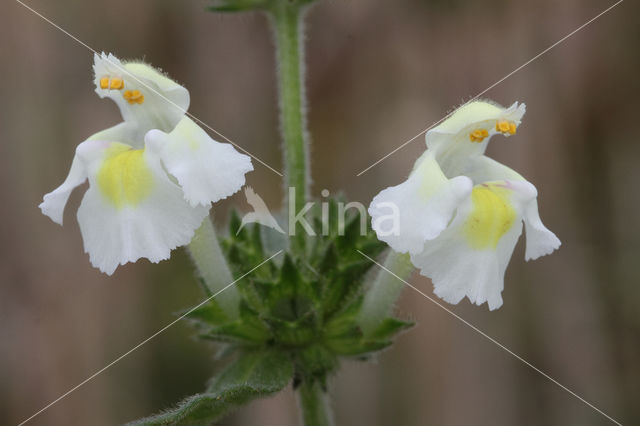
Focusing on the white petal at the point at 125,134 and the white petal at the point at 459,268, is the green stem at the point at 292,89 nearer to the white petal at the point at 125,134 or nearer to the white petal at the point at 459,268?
the white petal at the point at 125,134

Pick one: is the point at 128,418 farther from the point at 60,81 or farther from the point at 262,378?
the point at 262,378

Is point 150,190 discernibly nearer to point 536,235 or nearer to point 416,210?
point 416,210

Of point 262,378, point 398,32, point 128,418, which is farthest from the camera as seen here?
point 398,32

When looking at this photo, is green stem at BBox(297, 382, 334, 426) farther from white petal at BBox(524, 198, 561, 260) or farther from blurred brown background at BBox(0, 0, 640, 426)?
blurred brown background at BBox(0, 0, 640, 426)

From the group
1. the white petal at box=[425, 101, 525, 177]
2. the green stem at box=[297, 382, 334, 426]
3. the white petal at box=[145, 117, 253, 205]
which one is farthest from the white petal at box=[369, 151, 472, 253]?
the green stem at box=[297, 382, 334, 426]

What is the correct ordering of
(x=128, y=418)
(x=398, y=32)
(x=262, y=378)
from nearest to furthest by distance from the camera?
(x=262, y=378)
(x=128, y=418)
(x=398, y=32)

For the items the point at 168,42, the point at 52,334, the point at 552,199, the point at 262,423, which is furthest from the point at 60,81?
the point at 552,199

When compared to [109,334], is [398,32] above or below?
above

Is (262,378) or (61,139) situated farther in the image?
(61,139)
